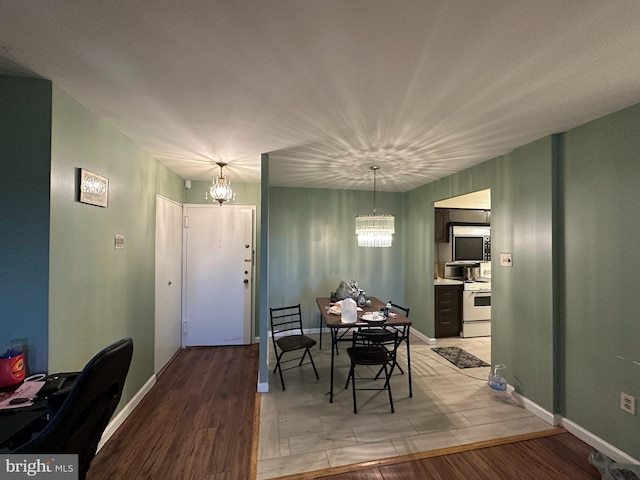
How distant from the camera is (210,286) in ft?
12.4

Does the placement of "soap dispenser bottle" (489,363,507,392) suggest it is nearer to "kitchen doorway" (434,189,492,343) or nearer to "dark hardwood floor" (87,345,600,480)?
"dark hardwood floor" (87,345,600,480)

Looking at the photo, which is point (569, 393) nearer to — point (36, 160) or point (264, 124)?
point (264, 124)

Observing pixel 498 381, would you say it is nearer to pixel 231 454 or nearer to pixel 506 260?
pixel 506 260

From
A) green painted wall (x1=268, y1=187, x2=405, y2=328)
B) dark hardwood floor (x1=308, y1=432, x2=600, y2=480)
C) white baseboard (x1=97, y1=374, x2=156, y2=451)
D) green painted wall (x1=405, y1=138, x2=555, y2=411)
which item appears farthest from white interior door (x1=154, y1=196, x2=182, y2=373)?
green painted wall (x1=405, y1=138, x2=555, y2=411)

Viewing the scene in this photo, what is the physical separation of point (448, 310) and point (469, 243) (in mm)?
1286

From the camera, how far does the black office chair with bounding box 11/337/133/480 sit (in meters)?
0.90

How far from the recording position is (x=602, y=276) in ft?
6.25

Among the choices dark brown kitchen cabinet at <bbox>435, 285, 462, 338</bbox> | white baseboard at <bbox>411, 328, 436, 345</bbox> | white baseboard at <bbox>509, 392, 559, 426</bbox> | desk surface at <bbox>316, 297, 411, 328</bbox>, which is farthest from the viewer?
dark brown kitchen cabinet at <bbox>435, 285, 462, 338</bbox>

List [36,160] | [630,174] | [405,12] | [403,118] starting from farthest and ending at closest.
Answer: [403,118], [630,174], [36,160], [405,12]

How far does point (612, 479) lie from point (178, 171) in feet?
15.1

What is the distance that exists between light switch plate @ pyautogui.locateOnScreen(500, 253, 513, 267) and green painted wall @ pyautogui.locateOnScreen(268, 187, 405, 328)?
2.00 meters

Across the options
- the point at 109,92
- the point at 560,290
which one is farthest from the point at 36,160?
the point at 560,290

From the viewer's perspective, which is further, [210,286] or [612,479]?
[210,286]

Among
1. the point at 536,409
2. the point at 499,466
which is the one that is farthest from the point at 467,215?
the point at 499,466
